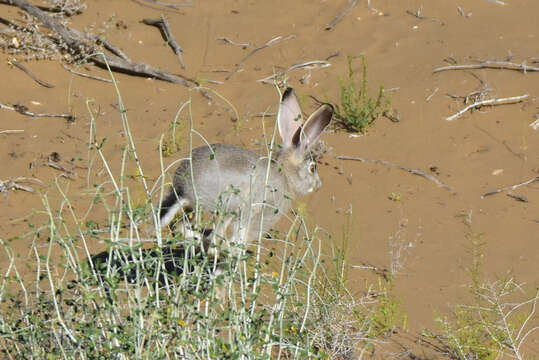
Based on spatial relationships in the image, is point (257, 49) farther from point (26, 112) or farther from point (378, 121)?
point (26, 112)

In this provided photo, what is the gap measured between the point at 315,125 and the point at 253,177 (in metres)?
0.87

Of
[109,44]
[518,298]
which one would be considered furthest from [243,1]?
[518,298]

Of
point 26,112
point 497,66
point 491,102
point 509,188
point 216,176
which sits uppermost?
point 216,176

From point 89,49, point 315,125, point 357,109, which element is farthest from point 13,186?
point 357,109

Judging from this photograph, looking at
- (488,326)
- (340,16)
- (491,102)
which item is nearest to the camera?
(488,326)

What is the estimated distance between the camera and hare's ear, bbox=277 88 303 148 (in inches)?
248

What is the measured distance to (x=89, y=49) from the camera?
842 cm

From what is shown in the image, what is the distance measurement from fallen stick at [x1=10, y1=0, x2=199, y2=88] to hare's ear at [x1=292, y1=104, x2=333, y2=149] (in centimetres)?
230

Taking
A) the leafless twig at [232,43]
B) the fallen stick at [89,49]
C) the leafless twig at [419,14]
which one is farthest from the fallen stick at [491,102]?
the fallen stick at [89,49]

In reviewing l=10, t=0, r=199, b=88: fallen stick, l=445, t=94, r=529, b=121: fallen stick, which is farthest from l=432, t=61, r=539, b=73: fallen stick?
l=10, t=0, r=199, b=88: fallen stick

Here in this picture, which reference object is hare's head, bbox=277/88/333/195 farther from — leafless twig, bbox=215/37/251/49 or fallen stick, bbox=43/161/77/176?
leafless twig, bbox=215/37/251/49

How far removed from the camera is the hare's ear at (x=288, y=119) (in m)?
6.29

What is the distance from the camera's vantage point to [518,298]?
5.28m

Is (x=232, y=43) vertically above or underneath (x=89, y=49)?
underneath
